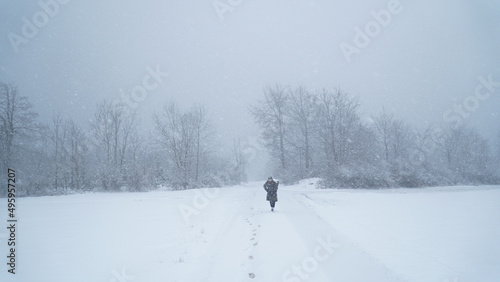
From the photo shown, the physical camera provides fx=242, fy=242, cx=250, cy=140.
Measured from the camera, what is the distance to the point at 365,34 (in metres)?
24.8

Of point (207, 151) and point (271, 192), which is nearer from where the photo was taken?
point (271, 192)

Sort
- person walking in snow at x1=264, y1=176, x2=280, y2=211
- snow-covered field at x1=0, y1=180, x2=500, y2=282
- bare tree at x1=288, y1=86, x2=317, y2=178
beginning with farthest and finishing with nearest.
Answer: bare tree at x1=288, y1=86, x2=317, y2=178, person walking in snow at x1=264, y1=176, x2=280, y2=211, snow-covered field at x1=0, y1=180, x2=500, y2=282

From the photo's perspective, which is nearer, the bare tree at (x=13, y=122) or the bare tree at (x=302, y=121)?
the bare tree at (x=13, y=122)

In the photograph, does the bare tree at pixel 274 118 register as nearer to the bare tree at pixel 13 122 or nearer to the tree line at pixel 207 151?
the tree line at pixel 207 151

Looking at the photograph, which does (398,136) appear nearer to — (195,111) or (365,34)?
(365,34)

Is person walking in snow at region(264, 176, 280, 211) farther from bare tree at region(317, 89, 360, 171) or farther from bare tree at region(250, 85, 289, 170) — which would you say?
bare tree at region(250, 85, 289, 170)

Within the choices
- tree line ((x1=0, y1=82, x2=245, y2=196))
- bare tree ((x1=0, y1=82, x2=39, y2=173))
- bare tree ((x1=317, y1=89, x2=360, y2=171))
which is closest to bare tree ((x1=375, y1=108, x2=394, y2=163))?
bare tree ((x1=317, y1=89, x2=360, y2=171))

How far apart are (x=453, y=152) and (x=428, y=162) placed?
1169 inches

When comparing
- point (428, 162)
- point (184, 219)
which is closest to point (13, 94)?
point (184, 219)

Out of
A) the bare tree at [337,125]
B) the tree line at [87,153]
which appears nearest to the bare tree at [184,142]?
the tree line at [87,153]

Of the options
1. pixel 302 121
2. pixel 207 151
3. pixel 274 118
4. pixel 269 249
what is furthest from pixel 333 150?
pixel 269 249

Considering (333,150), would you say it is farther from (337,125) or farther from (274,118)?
(274,118)

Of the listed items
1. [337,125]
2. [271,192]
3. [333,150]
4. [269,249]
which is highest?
[337,125]

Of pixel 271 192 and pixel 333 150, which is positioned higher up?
pixel 333 150
